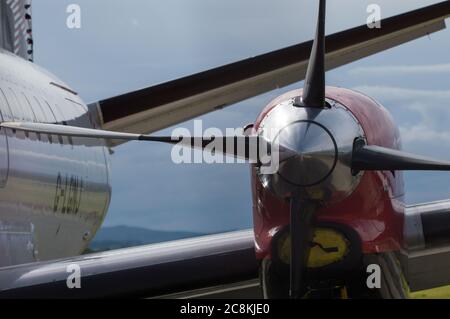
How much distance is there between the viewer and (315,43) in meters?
7.31

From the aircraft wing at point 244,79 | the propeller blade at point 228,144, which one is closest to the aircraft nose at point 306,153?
the propeller blade at point 228,144

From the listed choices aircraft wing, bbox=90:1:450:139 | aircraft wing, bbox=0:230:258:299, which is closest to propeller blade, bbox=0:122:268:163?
aircraft wing, bbox=0:230:258:299

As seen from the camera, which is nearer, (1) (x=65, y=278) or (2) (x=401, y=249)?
(2) (x=401, y=249)

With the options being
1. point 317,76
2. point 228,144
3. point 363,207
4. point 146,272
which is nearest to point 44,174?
point 146,272

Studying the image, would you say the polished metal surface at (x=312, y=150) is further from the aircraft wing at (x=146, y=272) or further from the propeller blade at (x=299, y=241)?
the aircraft wing at (x=146, y=272)

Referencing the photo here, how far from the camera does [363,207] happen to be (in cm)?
714

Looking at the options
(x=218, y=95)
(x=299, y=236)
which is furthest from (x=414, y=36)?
(x=299, y=236)

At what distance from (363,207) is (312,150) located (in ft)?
2.48

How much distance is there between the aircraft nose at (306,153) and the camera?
6.61m

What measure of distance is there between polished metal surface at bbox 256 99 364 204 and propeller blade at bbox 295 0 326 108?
0.25 ft

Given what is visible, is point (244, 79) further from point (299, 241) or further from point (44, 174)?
point (299, 241)

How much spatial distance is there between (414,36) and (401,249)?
413cm

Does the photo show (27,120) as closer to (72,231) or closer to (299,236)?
(72,231)
